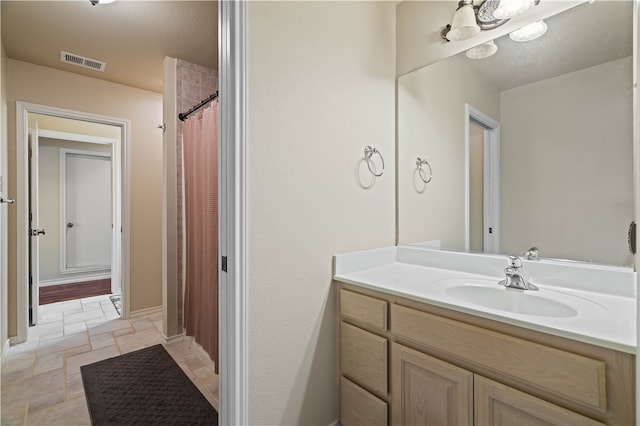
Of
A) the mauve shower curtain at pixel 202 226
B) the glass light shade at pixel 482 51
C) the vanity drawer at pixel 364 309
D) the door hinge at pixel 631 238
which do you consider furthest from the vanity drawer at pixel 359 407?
the glass light shade at pixel 482 51

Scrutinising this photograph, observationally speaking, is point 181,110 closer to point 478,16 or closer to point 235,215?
point 235,215

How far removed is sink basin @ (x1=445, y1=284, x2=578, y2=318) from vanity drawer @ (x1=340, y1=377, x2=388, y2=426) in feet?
1.83

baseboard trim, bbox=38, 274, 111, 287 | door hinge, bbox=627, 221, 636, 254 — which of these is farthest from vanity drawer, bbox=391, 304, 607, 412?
baseboard trim, bbox=38, 274, 111, 287

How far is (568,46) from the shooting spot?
129 cm

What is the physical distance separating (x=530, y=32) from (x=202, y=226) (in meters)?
2.20

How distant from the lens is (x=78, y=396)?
5.88ft

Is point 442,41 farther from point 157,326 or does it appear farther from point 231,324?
point 157,326

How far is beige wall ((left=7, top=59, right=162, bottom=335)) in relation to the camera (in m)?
2.68

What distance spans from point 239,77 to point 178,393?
182 cm

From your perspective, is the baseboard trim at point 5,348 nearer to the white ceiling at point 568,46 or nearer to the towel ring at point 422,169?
the towel ring at point 422,169

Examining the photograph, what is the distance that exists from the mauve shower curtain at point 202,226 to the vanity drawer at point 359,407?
0.98m

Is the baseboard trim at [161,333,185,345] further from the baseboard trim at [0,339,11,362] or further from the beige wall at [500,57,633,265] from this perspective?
the beige wall at [500,57,633,265]

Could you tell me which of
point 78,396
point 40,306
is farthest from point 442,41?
point 40,306

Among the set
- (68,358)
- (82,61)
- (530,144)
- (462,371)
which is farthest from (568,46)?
(68,358)
